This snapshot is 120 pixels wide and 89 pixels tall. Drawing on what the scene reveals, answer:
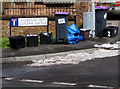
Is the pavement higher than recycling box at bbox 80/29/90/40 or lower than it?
lower

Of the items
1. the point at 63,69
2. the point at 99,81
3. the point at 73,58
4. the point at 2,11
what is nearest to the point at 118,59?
the point at 73,58

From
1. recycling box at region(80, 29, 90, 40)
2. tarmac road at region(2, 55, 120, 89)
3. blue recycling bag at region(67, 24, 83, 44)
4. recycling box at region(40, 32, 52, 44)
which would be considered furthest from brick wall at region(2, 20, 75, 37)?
tarmac road at region(2, 55, 120, 89)

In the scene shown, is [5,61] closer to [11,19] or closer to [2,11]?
[11,19]

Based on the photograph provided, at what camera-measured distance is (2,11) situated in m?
18.0

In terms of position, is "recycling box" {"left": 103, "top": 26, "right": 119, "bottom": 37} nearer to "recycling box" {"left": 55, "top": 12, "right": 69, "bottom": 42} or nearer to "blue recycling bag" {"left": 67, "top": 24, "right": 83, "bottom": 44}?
"blue recycling bag" {"left": 67, "top": 24, "right": 83, "bottom": 44}

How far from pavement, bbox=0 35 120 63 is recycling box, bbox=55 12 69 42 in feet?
1.33

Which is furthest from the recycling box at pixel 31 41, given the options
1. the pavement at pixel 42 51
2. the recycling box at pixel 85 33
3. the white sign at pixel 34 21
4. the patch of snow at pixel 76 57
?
the recycling box at pixel 85 33

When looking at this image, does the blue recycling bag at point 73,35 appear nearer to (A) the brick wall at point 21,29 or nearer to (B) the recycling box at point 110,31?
(B) the recycling box at point 110,31

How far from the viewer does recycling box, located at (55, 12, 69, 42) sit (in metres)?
14.8

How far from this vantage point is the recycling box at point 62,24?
48.6 feet

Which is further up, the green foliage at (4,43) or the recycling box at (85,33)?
the recycling box at (85,33)

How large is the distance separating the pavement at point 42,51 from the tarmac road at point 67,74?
596 mm

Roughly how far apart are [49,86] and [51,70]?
206 centimetres

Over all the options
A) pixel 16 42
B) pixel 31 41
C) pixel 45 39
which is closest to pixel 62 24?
pixel 45 39
